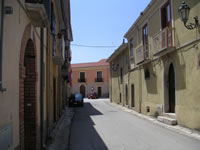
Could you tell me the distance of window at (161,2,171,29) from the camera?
11.1 m

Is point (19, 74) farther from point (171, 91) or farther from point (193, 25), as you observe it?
point (171, 91)

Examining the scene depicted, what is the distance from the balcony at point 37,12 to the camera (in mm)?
4155

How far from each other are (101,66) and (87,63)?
519 centimetres

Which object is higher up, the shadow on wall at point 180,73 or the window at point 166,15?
the window at point 166,15

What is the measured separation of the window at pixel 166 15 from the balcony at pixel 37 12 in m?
7.99

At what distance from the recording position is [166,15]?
1155 centimetres

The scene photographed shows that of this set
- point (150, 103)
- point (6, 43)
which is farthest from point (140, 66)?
point (6, 43)

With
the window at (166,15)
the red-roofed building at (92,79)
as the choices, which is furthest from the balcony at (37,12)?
the red-roofed building at (92,79)

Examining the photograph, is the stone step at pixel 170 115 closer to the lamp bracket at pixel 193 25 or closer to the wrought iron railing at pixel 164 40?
the wrought iron railing at pixel 164 40

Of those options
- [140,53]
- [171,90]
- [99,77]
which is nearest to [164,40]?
[171,90]

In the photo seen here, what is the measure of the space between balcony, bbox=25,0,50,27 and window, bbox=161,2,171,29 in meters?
7.99

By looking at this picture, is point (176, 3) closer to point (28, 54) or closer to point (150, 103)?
point (150, 103)

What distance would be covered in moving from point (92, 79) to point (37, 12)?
47276mm

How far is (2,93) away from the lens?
302 cm
